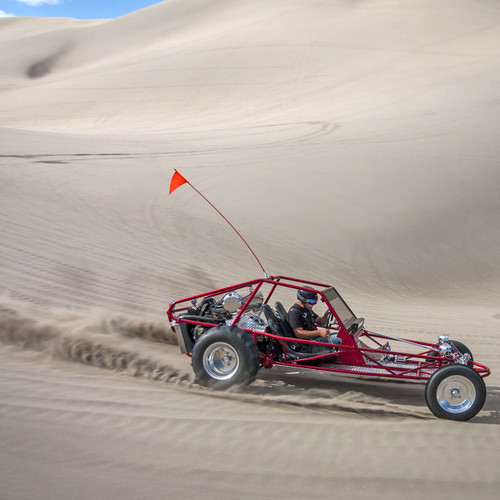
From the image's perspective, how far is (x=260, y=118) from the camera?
2439 cm

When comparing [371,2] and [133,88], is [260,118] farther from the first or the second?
[371,2]

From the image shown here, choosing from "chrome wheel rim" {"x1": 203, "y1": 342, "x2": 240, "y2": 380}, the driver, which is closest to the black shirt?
the driver

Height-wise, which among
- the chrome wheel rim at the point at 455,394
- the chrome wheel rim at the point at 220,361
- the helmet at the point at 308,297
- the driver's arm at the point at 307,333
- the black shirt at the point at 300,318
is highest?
the helmet at the point at 308,297

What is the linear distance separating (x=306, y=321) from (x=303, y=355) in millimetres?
361

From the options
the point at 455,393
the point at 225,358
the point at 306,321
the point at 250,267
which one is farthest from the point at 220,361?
the point at 250,267

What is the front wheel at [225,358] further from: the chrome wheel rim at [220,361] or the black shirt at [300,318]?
the black shirt at [300,318]

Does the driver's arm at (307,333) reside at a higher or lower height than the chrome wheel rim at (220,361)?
higher

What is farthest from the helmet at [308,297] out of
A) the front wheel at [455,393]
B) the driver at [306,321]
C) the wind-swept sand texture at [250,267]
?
the front wheel at [455,393]

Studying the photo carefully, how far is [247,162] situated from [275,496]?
1251 centimetres

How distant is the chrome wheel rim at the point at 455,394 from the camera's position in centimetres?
466

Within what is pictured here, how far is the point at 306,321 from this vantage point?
217 inches

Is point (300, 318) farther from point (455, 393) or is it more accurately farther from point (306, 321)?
point (455, 393)

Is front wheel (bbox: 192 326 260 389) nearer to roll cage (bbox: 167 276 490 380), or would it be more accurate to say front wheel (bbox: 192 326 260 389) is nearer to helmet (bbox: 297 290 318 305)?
roll cage (bbox: 167 276 490 380)

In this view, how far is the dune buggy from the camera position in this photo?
4.67 metres
